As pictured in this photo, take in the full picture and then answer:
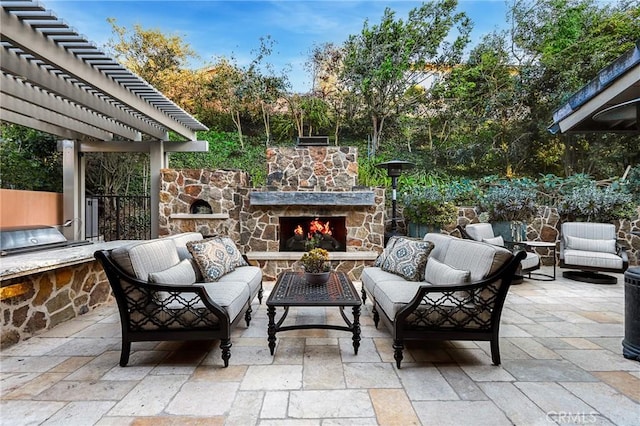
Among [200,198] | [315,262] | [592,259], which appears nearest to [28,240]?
[200,198]

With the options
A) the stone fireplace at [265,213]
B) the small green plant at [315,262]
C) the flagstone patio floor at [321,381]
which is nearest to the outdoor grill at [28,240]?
the flagstone patio floor at [321,381]

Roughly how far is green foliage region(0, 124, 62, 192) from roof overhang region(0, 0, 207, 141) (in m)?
1.34

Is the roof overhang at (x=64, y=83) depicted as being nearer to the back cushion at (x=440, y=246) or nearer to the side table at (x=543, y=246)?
the back cushion at (x=440, y=246)

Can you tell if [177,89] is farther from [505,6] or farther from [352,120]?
[505,6]

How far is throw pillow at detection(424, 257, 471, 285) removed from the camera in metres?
2.36

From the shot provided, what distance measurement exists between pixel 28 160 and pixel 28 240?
439 centimetres

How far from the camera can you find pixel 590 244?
5.03 meters

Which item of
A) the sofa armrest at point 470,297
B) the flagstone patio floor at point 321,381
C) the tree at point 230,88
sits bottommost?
the flagstone patio floor at point 321,381

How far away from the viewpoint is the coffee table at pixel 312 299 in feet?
7.96

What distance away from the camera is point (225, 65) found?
895 cm

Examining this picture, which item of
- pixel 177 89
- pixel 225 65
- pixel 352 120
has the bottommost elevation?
pixel 352 120

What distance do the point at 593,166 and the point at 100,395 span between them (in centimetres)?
1058

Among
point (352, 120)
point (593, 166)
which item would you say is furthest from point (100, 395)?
point (593, 166)

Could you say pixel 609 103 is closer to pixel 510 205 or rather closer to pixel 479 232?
pixel 479 232
